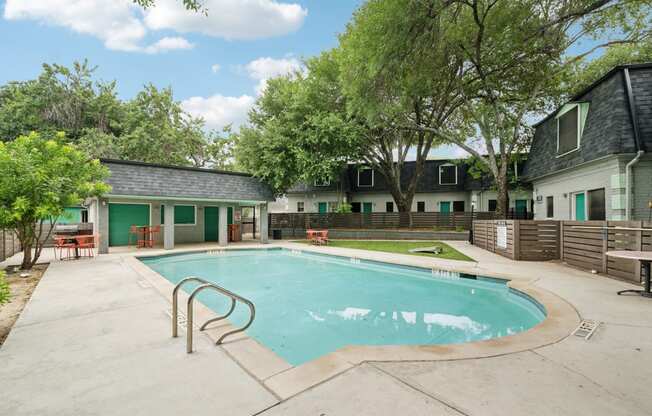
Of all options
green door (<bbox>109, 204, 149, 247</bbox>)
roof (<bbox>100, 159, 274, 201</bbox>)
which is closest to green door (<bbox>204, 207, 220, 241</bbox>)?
roof (<bbox>100, 159, 274, 201</bbox>)

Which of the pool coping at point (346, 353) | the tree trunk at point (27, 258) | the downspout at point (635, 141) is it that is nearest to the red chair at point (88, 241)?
the tree trunk at point (27, 258)

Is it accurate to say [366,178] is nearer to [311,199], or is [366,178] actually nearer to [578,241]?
[311,199]

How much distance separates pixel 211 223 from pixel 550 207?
17.1 m

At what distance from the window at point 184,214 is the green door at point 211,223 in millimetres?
792

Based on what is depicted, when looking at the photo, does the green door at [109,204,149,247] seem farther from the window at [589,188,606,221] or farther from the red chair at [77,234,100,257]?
the window at [589,188,606,221]

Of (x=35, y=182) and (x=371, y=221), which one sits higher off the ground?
(x=35, y=182)

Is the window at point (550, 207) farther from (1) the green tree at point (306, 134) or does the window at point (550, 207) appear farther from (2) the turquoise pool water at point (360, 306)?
(1) the green tree at point (306, 134)

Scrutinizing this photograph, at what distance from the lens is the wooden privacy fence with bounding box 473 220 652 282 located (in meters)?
6.26

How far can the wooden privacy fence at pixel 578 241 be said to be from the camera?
6260 mm

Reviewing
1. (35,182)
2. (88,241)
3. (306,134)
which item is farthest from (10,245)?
(306,134)

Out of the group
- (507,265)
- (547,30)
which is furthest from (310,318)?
(547,30)

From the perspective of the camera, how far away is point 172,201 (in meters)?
13.9

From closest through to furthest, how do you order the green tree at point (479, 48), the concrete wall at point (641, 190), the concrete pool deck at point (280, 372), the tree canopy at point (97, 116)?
the concrete pool deck at point (280, 372) → the concrete wall at point (641, 190) → the green tree at point (479, 48) → the tree canopy at point (97, 116)

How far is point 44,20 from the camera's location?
12.8 metres
